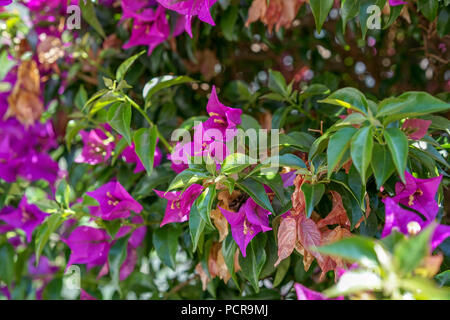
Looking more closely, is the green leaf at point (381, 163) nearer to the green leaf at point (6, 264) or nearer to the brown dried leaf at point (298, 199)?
the brown dried leaf at point (298, 199)

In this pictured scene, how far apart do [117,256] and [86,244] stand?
6 centimetres

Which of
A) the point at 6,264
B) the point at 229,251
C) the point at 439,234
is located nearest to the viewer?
the point at 439,234

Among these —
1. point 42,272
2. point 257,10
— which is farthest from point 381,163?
point 42,272

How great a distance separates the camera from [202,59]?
114cm

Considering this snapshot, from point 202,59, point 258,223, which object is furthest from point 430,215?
point 202,59

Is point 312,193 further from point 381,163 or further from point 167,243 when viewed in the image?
point 167,243

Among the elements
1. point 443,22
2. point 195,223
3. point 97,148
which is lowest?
point 195,223

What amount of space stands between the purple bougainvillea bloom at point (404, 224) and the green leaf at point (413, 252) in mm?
90

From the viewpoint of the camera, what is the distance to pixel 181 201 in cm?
64

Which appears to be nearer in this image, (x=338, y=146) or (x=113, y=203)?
(x=338, y=146)

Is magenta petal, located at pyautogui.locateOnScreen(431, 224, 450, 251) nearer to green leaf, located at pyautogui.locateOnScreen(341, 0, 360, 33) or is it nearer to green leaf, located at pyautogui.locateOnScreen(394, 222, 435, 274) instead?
green leaf, located at pyautogui.locateOnScreen(394, 222, 435, 274)

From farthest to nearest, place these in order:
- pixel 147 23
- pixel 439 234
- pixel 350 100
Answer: pixel 147 23
pixel 350 100
pixel 439 234

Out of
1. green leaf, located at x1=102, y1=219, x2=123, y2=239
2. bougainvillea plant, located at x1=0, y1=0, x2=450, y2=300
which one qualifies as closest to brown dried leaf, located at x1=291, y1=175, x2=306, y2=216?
bougainvillea plant, located at x1=0, y1=0, x2=450, y2=300

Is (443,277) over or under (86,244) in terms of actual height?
under
